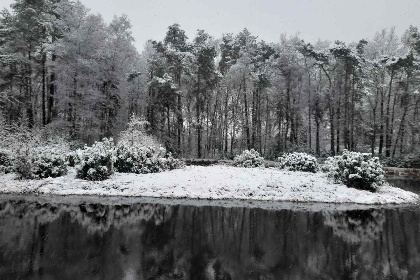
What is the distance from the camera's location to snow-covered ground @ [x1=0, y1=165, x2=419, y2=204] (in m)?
14.0

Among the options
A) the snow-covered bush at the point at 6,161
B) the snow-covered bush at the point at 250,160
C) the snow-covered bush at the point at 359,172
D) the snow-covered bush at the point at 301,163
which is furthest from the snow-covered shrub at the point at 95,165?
the snow-covered bush at the point at 301,163

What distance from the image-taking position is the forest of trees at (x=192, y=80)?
29228 millimetres

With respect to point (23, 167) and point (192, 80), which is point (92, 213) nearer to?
point (23, 167)

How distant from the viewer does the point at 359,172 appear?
49.8 ft

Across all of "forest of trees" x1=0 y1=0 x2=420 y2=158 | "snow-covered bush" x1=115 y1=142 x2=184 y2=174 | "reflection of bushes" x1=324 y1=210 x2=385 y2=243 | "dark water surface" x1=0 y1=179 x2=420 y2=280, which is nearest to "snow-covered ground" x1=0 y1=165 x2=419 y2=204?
"snow-covered bush" x1=115 y1=142 x2=184 y2=174

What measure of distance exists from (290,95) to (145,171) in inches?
986

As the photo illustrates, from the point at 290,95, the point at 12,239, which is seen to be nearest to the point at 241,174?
the point at 12,239

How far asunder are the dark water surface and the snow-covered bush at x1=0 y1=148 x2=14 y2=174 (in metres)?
5.20

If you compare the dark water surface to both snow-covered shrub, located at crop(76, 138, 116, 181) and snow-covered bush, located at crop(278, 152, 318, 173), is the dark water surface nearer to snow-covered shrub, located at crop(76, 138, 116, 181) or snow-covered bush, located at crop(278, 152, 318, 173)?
snow-covered shrub, located at crop(76, 138, 116, 181)

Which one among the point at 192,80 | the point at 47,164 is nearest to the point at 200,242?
the point at 47,164

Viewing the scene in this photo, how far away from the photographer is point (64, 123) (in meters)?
27.7

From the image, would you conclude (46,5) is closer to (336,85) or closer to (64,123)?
(64,123)

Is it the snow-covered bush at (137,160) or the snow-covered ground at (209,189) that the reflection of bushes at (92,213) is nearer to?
the snow-covered ground at (209,189)

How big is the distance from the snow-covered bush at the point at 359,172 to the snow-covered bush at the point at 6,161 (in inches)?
651
